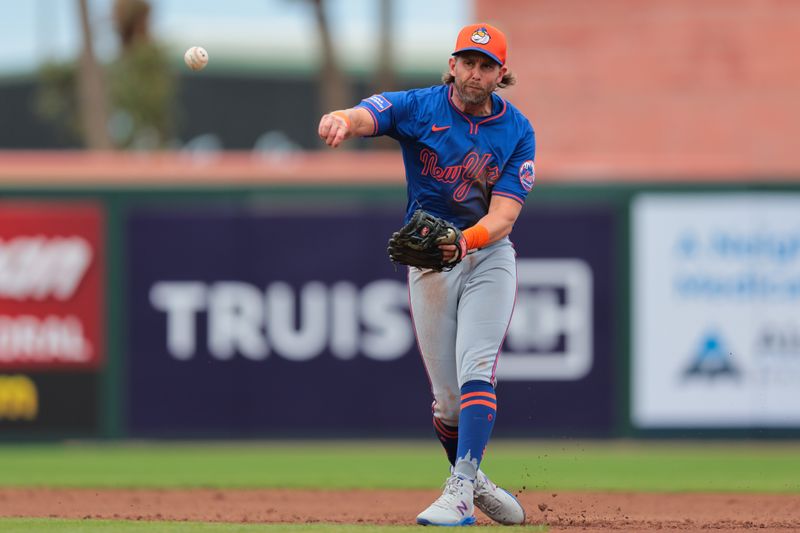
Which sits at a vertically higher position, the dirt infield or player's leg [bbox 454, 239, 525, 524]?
player's leg [bbox 454, 239, 525, 524]

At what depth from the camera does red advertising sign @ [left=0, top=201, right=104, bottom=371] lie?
11.7 metres

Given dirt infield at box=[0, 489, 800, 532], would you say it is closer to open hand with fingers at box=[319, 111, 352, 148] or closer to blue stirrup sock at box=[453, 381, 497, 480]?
blue stirrup sock at box=[453, 381, 497, 480]

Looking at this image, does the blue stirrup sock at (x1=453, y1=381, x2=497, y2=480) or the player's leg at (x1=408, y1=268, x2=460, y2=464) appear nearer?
the blue stirrup sock at (x1=453, y1=381, x2=497, y2=480)

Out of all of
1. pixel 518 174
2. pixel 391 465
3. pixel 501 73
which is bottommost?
pixel 391 465

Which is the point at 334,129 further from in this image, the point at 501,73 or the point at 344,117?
the point at 501,73

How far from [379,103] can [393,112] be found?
7cm

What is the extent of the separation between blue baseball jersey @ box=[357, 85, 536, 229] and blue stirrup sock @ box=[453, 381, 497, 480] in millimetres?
716

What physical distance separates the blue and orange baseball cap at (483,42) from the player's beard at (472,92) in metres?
0.12

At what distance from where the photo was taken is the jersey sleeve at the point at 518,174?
6461 millimetres

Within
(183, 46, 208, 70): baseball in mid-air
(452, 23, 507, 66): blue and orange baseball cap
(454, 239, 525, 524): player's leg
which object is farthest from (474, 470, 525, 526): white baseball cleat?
(183, 46, 208, 70): baseball in mid-air

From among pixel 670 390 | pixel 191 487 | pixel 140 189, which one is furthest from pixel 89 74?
pixel 191 487

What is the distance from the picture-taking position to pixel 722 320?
1178 cm

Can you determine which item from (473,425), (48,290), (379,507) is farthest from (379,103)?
(48,290)

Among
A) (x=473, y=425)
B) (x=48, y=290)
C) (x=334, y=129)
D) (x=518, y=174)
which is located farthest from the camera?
(x=48, y=290)
